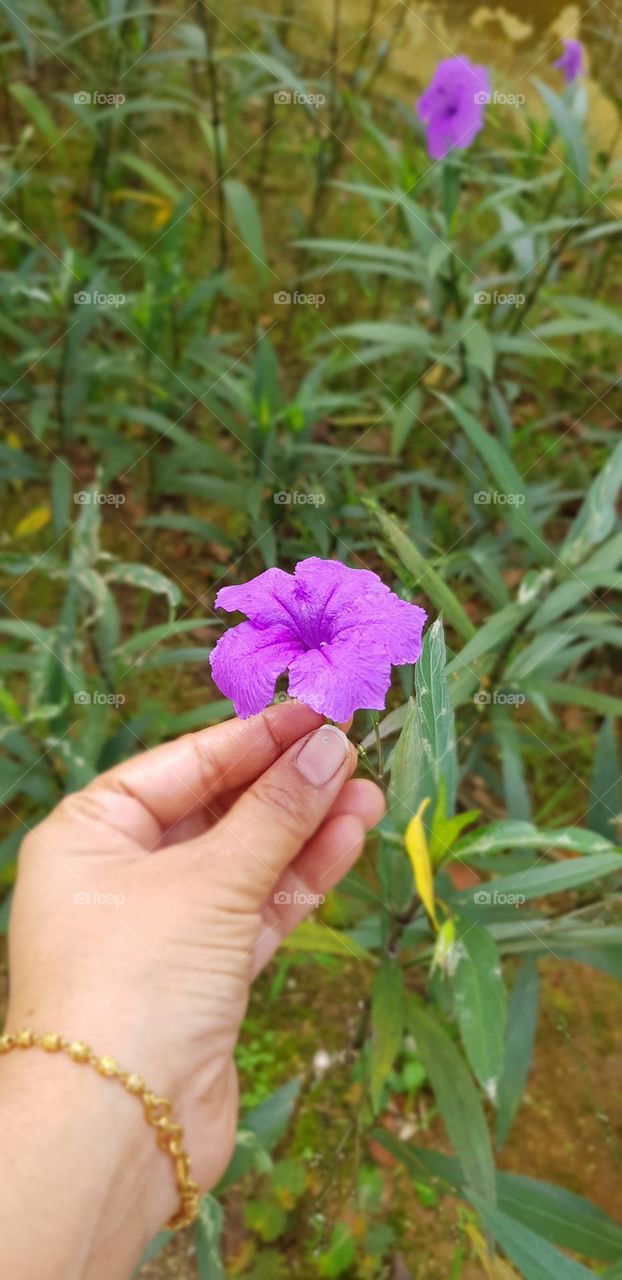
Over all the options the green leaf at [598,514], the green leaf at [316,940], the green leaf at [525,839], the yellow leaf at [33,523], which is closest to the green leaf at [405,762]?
the green leaf at [525,839]

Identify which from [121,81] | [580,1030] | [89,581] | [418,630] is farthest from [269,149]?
[418,630]

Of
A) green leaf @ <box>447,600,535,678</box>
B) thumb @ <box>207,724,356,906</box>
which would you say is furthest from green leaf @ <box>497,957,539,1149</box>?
thumb @ <box>207,724,356,906</box>

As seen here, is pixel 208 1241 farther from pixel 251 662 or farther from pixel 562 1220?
pixel 251 662

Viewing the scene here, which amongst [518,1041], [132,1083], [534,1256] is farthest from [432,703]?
[518,1041]

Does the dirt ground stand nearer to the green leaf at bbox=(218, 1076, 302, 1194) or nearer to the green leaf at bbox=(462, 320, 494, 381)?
the green leaf at bbox=(218, 1076, 302, 1194)

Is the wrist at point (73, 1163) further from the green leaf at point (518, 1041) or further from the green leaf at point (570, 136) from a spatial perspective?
the green leaf at point (570, 136)

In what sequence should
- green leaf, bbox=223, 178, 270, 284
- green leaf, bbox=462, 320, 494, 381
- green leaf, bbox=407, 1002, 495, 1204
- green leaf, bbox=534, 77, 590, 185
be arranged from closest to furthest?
green leaf, bbox=407, 1002, 495, 1204 → green leaf, bbox=462, 320, 494, 381 → green leaf, bbox=534, 77, 590, 185 → green leaf, bbox=223, 178, 270, 284

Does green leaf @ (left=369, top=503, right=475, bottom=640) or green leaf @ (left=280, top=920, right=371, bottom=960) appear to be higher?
green leaf @ (left=369, top=503, right=475, bottom=640)

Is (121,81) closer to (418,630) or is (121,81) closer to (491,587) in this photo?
(491,587)
